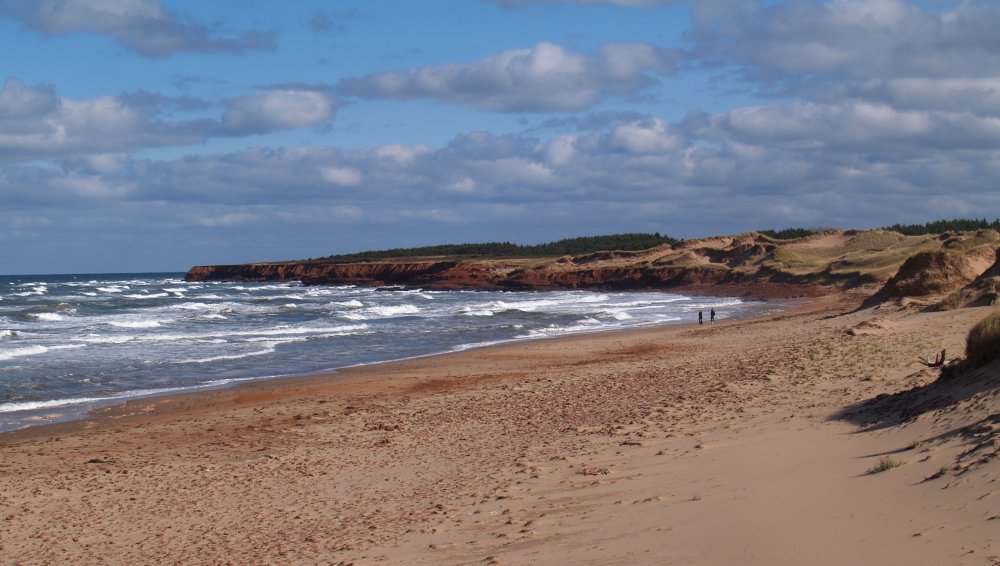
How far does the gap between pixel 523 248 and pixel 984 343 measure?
468ft

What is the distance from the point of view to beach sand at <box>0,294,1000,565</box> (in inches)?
270

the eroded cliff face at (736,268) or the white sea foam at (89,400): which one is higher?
the eroded cliff face at (736,268)

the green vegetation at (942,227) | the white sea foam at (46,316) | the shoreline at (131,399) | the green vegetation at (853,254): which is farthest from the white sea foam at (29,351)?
the green vegetation at (942,227)

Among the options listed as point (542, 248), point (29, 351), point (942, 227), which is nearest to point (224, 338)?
point (29, 351)

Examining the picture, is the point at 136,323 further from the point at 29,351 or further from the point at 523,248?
the point at 523,248

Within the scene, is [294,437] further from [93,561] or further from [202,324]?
[202,324]

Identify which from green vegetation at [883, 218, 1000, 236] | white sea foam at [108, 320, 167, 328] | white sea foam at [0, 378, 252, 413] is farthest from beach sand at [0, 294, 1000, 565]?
green vegetation at [883, 218, 1000, 236]

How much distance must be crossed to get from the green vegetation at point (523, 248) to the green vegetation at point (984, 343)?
391 ft

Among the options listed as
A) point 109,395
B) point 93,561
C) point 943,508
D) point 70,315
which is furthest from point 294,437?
point 70,315

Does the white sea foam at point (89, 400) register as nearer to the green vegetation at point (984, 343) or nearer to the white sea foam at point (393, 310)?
the green vegetation at point (984, 343)

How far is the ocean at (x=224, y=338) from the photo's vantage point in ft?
71.1

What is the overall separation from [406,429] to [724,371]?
6958 mm

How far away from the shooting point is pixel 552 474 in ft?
33.0

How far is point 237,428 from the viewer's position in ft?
50.3
